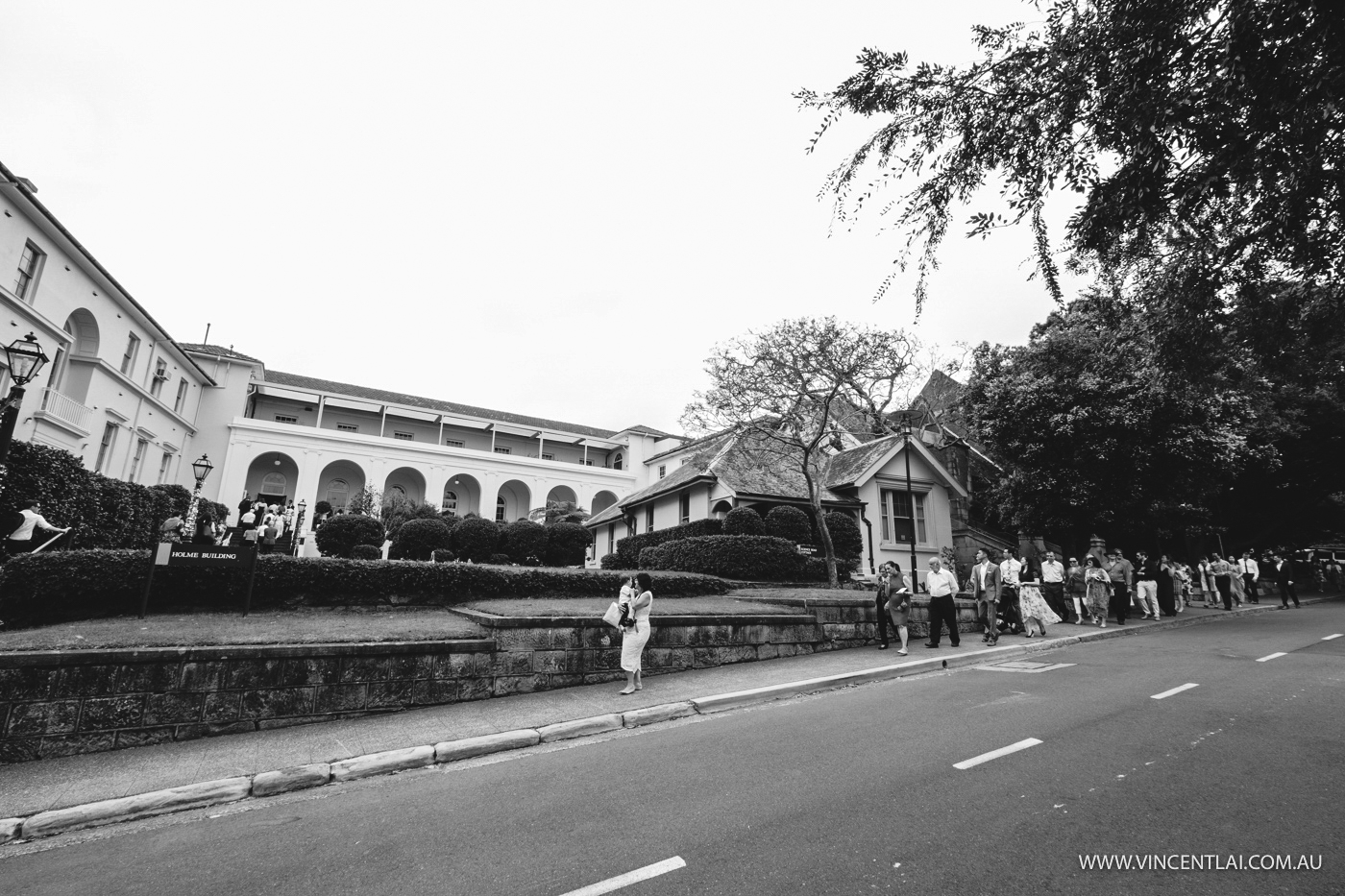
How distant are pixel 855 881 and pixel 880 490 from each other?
78.9 ft

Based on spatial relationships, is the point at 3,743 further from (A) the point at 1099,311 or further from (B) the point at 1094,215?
(A) the point at 1099,311

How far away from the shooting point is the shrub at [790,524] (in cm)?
2264

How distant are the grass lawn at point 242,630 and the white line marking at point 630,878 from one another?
5.66 metres

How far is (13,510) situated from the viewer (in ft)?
44.2

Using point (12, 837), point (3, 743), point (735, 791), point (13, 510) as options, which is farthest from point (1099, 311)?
point (13, 510)

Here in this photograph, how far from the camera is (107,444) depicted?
2775 cm

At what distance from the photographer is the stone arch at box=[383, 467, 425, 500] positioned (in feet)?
149

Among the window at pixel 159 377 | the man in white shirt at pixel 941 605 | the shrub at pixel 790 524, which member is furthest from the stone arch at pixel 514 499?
the man in white shirt at pixel 941 605

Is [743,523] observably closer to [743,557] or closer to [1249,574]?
[743,557]

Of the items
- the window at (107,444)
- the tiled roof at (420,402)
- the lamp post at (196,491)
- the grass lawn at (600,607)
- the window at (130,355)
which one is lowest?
the grass lawn at (600,607)

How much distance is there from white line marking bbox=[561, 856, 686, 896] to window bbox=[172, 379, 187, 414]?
4167 centimetres

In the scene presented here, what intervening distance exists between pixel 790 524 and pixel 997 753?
1716 centimetres

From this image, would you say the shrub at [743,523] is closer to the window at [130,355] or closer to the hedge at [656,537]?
the hedge at [656,537]

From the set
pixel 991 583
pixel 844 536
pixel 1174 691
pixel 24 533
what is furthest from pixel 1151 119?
pixel 844 536
